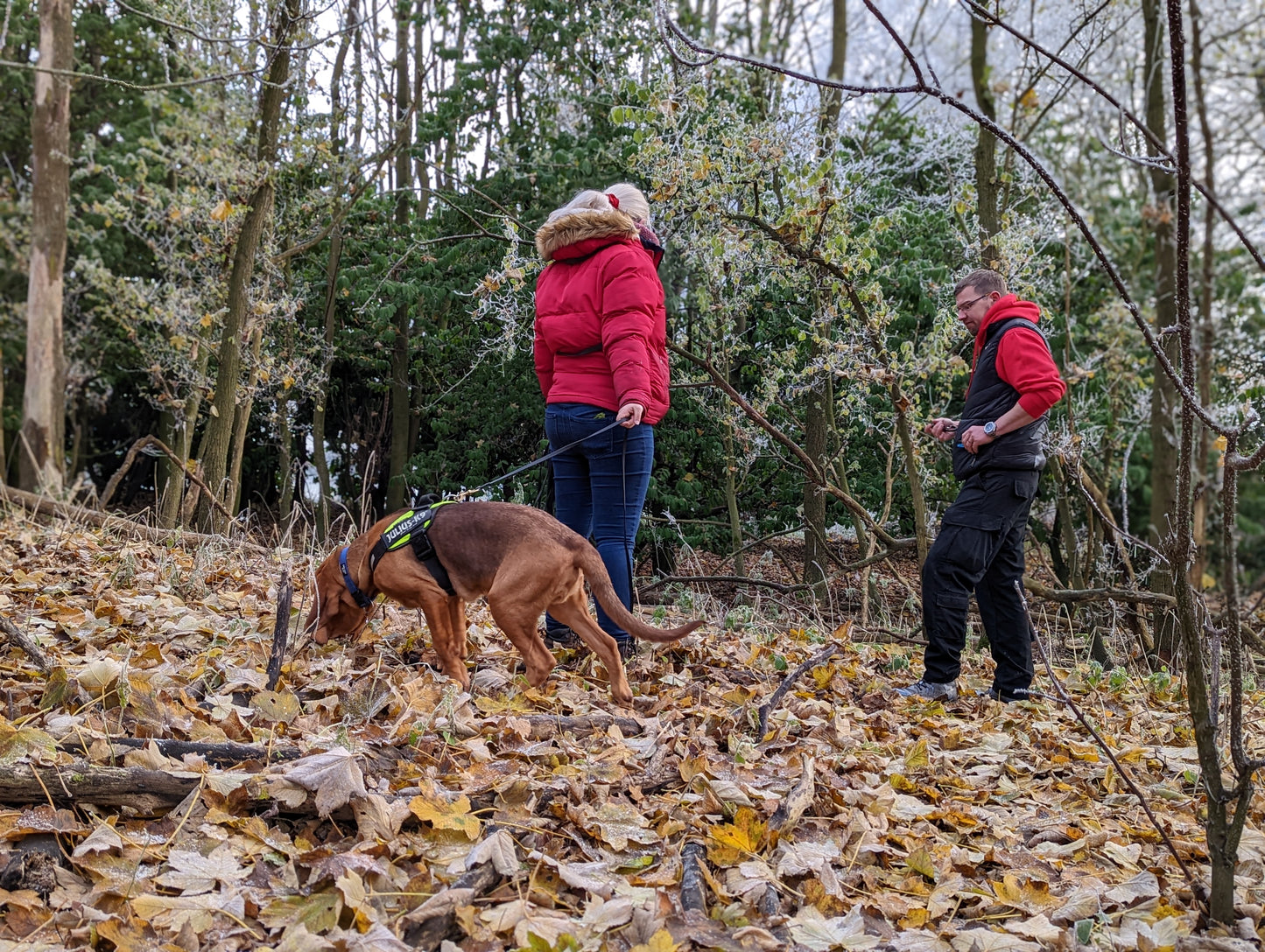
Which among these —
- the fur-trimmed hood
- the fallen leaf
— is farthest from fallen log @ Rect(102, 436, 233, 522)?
the fallen leaf

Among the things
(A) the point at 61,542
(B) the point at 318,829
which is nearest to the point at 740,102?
(A) the point at 61,542

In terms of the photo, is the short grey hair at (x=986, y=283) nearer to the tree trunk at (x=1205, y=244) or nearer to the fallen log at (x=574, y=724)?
the fallen log at (x=574, y=724)

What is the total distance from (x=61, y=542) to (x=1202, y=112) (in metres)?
7.09

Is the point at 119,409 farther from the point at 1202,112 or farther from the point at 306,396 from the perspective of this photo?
the point at 1202,112

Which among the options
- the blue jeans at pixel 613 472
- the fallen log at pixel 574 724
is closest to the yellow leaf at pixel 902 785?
the fallen log at pixel 574 724

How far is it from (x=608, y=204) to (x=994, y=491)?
2409mm

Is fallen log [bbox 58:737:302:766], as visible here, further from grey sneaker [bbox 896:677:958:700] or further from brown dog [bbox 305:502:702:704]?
grey sneaker [bbox 896:677:958:700]

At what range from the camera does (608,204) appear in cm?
477

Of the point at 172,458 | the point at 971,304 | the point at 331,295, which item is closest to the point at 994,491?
the point at 971,304

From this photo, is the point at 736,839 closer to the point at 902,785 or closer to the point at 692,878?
the point at 692,878

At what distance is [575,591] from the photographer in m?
4.32

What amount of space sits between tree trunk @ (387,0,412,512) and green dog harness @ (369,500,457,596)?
260 inches

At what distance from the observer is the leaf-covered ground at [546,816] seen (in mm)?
2219

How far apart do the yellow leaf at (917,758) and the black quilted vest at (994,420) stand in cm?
167
